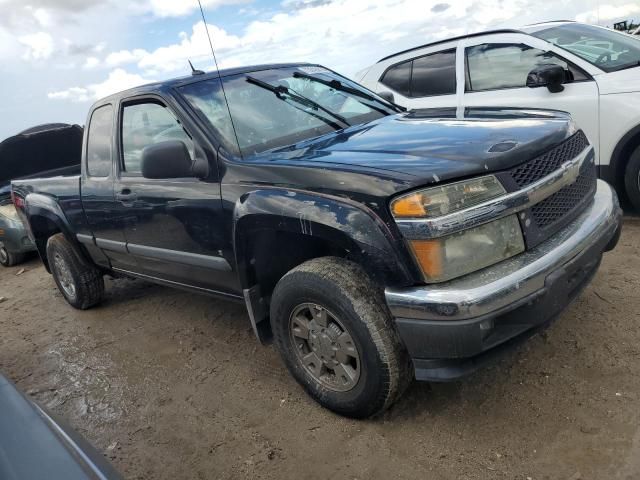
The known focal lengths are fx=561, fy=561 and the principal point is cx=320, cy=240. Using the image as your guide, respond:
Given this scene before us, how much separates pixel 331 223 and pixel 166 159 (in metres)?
1.10

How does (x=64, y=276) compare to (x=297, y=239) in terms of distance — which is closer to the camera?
(x=297, y=239)

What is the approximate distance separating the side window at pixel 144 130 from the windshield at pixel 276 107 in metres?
0.19

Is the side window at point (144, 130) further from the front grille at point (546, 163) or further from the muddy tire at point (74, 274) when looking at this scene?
the front grille at point (546, 163)

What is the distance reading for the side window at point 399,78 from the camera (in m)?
6.29

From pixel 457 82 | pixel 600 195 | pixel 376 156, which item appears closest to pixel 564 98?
pixel 457 82

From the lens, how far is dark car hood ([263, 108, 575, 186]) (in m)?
2.41

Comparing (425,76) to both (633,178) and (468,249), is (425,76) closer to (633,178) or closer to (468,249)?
(633,178)

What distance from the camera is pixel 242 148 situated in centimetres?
318

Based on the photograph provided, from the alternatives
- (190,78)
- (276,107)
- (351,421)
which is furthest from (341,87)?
(351,421)

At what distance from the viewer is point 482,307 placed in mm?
2258

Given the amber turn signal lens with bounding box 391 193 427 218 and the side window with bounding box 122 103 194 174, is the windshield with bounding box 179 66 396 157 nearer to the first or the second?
the side window with bounding box 122 103 194 174

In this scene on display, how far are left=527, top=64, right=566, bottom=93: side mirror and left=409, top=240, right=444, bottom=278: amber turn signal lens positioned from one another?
11.0 ft

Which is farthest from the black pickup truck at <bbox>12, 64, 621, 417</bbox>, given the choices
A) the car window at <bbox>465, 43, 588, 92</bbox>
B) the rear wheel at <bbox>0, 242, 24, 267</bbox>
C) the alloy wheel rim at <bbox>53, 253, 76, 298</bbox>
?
the rear wheel at <bbox>0, 242, 24, 267</bbox>

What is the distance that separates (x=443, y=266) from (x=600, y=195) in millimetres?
1307
